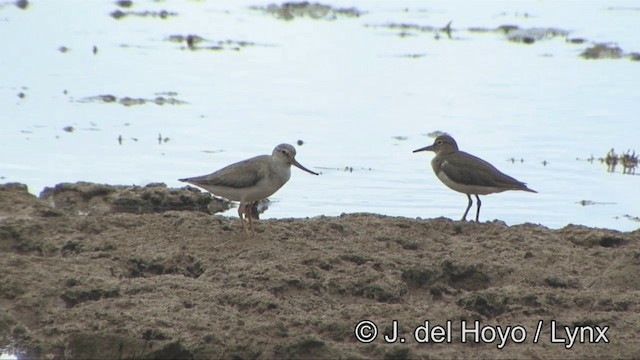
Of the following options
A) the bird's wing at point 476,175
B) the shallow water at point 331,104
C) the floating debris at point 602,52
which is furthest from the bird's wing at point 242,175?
the floating debris at point 602,52

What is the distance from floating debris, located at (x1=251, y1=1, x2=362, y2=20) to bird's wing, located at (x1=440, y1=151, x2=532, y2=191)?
15.9m

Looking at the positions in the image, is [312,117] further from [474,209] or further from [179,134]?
[474,209]

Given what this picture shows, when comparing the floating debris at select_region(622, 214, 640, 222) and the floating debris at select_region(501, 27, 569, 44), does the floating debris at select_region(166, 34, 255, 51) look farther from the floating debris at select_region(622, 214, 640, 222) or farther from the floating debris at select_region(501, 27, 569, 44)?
the floating debris at select_region(622, 214, 640, 222)

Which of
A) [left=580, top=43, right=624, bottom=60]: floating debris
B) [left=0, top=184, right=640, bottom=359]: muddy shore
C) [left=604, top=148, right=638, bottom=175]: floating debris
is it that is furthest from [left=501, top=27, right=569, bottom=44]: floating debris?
[left=0, top=184, right=640, bottom=359]: muddy shore

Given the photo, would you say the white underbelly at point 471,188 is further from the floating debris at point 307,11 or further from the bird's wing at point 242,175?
the floating debris at point 307,11

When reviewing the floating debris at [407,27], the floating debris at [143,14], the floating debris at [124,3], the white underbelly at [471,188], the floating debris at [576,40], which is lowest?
the white underbelly at [471,188]

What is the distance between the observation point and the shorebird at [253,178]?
9.93 metres

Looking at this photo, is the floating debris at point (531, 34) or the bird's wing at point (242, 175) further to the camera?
the floating debris at point (531, 34)

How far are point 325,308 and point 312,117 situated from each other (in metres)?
9.12

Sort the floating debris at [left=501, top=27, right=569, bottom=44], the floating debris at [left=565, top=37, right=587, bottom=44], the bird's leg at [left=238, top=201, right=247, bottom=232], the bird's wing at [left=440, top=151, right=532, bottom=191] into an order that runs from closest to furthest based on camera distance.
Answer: the bird's leg at [left=238, top=201, right=247, bottom=232]
the bird's wing at [left=440, top=151, right=532, bottom=191]
the floating debris at [left=565, top=37, right=587, bottom=44]
the floating debris at [left=501, top=27, right=569, bottom=44]

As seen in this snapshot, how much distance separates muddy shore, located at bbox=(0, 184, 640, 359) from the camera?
24.6ft

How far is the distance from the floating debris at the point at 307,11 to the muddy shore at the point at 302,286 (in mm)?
16892

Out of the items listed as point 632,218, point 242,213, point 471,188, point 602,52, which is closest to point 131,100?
point 632,218

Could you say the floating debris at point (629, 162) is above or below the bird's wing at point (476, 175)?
below
